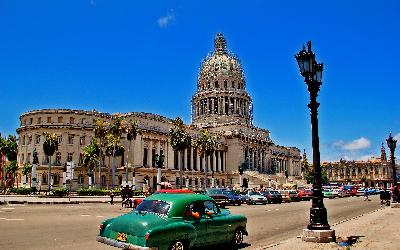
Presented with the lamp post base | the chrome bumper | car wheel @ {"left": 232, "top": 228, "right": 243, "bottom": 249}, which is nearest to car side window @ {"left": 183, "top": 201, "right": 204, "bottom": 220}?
the chrome bumper

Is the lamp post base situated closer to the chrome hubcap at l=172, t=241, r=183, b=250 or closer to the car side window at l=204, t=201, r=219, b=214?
the car side window at l=204, t=201, r=219, b=214

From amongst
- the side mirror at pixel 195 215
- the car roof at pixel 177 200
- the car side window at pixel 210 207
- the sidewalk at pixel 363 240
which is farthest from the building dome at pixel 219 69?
the side mirror at pixel 195 215

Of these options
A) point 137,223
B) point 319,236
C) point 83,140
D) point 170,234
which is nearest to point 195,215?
point 170,234

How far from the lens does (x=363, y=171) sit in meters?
163

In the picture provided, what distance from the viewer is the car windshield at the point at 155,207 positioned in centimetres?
980

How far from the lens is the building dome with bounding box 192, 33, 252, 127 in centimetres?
12369

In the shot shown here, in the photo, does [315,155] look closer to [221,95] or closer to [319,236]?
[319,236]

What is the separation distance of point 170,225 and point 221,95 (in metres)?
115

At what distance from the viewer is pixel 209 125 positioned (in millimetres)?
122500

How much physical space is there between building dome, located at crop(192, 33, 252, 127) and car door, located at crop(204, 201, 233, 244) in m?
109

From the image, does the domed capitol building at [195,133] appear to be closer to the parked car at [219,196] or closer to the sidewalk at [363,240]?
the parked car at [219,196]

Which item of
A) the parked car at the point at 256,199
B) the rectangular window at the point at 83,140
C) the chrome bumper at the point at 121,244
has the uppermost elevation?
the rectangular window at the point at 83,140

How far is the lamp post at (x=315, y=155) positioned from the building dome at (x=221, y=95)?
10562cm

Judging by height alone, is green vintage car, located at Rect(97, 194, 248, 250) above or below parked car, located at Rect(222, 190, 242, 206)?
above
